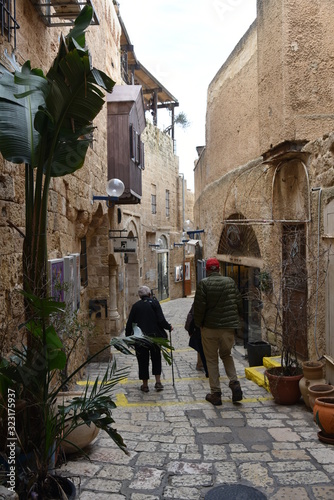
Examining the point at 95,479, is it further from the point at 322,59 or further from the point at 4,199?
the point at 322,59

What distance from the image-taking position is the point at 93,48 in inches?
341

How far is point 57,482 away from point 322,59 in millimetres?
6458

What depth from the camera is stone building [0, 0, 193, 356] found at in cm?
405

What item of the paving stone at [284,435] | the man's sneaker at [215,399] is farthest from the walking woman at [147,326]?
the paving stone at [284,435]

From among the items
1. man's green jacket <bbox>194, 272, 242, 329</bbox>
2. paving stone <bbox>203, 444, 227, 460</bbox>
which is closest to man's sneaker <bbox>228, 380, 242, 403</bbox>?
man's green jacket <bbox>194, 272, 242, 329</bbox>

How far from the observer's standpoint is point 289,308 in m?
5.76

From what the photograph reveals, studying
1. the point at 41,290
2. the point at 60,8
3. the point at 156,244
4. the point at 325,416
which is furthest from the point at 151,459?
the point at 156,244

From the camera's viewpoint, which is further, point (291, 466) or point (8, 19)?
point (8, 19)

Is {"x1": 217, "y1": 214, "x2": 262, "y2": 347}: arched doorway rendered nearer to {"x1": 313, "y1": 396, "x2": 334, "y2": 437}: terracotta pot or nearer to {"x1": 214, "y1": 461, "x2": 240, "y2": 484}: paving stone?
{"x1": 313, "y1": 396, "x2": 334, "y2": 437}: terracotta pot

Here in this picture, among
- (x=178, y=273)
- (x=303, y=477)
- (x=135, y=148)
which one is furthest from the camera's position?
(x=178, y=273)

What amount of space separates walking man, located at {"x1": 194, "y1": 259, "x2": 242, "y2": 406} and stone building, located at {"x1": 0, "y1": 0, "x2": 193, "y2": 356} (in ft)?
4.30

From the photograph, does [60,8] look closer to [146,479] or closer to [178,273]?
[146,479]

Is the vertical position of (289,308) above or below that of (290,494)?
above

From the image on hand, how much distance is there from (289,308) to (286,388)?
963mm
